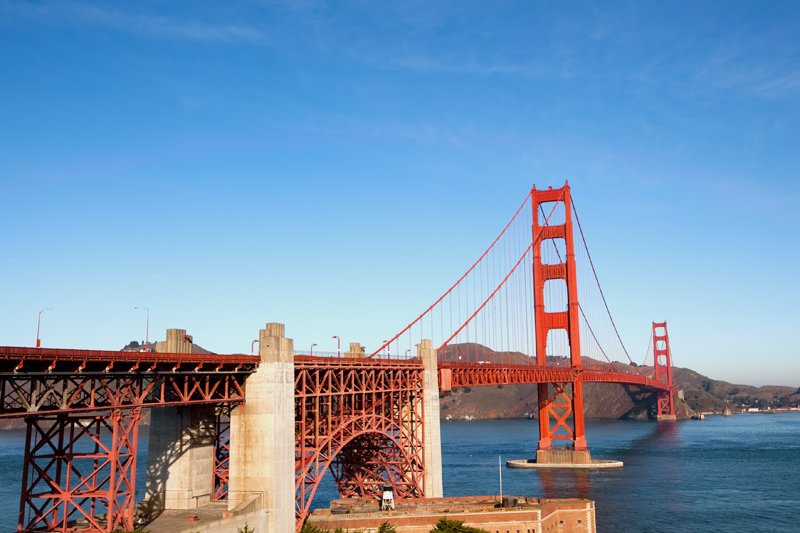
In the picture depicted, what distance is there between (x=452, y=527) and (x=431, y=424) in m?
16.2

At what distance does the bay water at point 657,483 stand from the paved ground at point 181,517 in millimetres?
31331

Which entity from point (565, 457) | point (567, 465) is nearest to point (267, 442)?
point (567, 465)

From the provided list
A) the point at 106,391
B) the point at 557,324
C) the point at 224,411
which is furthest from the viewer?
the point at 557,324

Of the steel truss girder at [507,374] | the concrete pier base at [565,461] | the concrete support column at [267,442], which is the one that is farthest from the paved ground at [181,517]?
the concrete pier base at [565,461]

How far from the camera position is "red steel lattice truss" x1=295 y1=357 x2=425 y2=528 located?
48562 mm

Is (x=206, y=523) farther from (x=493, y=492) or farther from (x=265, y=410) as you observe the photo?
(x=493, y=492)

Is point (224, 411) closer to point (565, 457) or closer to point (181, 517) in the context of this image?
point (181, 517)

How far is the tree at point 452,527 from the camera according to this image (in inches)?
1846

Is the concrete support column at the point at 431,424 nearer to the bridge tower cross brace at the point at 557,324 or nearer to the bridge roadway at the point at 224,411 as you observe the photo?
the bridge roadway at the point at 224,411

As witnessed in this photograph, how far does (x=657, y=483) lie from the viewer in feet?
294

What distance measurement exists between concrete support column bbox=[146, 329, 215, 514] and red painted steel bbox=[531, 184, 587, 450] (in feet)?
224

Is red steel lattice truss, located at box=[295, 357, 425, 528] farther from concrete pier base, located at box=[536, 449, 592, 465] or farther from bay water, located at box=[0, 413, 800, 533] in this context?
concrete pier base, located at box=[536, 449, 592, 465]

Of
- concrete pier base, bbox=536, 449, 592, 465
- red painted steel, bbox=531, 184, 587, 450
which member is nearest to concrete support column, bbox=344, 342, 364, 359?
red painted steel, bbox=531, 184, 587, 450

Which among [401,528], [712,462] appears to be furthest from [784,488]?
[401,528]
